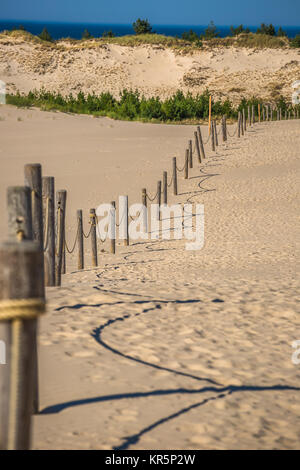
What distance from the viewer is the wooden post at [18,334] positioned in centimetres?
223

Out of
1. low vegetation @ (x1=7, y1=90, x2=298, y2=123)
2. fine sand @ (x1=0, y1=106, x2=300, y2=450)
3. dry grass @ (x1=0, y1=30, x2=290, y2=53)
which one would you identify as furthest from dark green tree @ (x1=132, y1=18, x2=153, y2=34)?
fine sand @ (x1=0, y1=106, x2=300, y2=450)

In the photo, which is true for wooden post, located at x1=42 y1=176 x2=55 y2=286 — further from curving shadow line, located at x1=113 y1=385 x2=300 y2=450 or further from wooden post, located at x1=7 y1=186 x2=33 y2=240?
wooden post, located at x1=7 y1=186 x2=33 y2=240

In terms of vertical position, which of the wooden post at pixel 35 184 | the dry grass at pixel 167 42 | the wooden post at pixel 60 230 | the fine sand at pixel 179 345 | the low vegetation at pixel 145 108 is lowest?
the fine sand at pixel 179 345

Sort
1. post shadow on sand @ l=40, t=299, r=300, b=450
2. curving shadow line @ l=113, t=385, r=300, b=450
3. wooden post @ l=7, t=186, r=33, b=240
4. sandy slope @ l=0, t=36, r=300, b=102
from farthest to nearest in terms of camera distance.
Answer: sandy slope @ l=0, t=36, r=300, b=102 < post shadow on sand @ l=40, t=299, r=300, b=450 < curving shadow line @ l=113, t=385, r=300, b=450 < wooden post @ l=7, t=186, r=33, b=240

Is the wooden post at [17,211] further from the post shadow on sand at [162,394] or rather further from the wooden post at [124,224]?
the wooden post at [124,224]

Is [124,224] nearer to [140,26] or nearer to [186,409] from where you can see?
[186,409]

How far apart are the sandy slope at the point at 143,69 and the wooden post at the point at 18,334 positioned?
43997 mm

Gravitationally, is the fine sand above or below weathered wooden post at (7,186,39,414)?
below

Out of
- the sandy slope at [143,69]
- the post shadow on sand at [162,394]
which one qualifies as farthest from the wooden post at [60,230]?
the sandy slope at [143,69]

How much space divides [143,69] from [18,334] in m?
50.9

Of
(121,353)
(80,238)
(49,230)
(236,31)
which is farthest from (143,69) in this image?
(121,353)

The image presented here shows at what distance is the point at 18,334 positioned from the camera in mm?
2289

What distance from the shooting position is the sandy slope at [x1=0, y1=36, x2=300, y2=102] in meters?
47.0

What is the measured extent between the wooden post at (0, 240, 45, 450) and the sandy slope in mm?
43997
